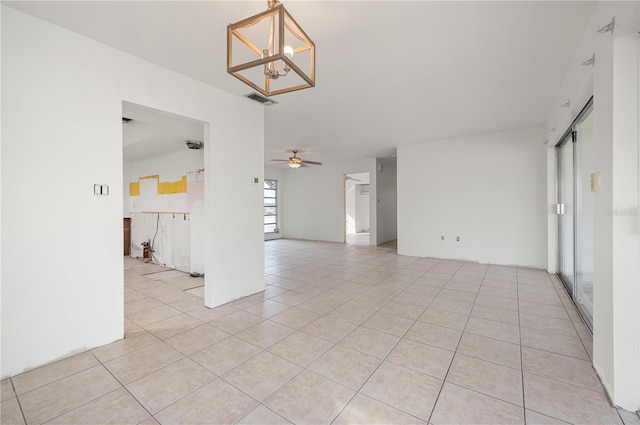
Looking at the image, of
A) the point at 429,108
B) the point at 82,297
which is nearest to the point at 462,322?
the point at 429,108

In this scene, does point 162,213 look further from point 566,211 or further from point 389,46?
point 566,211

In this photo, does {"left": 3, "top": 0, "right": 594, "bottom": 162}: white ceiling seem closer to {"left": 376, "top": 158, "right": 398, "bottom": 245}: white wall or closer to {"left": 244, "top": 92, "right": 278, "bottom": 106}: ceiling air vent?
{"left": 244, "top": 92, "right": 278, "bottom": 106}: ceiling air vent

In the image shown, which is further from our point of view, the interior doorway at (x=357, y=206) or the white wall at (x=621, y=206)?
the interior doorway at (x=357, y=206)

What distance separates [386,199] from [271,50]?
763 cm

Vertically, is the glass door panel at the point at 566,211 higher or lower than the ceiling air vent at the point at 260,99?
lower

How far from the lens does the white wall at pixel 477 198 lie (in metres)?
4.99

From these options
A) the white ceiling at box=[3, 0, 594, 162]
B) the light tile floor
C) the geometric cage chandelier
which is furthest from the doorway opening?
the geometric cage chandelier

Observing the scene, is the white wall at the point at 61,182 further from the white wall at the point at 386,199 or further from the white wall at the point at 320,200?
the white wall at the point at 386,199

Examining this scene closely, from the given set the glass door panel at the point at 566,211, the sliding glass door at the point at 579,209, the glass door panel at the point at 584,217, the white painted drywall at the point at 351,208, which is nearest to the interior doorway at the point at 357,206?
the white painted drywall at the point at 351,208

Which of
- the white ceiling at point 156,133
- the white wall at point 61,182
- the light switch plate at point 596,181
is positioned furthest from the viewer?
the white ceiling at point 156,133

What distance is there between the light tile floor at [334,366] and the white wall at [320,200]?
537cm

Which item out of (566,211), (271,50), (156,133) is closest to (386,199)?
(566,211)

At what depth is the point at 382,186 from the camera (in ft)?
27.8

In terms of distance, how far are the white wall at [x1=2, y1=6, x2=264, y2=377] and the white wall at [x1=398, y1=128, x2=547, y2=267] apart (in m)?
5.20
